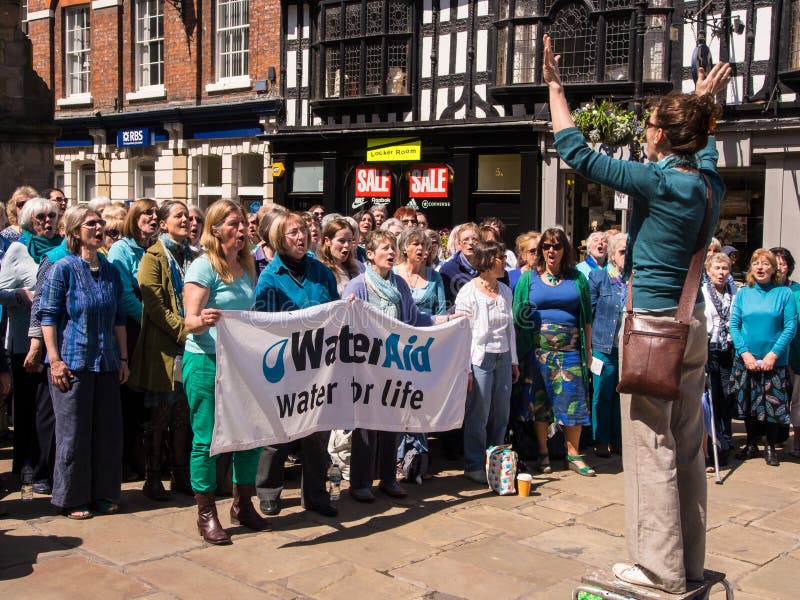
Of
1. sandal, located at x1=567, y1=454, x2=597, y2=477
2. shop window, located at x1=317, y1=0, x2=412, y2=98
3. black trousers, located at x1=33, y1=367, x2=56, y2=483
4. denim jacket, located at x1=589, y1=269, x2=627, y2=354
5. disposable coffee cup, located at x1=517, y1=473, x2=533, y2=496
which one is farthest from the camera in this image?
shop window, located at x1=317, y1=0, x2=412, y2=98

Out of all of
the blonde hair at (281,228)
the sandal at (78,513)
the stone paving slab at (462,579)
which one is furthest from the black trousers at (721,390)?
the sandal at (78,513)

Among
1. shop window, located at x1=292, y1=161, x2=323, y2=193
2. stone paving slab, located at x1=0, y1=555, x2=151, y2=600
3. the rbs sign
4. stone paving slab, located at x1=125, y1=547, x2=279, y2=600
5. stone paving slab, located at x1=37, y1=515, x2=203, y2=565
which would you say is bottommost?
stone paving slab, located at x1=37, y1=515, x2=203, y2=565

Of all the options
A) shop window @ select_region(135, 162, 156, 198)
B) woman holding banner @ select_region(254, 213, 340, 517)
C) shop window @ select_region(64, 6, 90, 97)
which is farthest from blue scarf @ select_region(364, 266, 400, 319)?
shop window @ select_region(64, 6, 90, 97)

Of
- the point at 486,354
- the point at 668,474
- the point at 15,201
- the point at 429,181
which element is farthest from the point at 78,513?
the point at 429,181

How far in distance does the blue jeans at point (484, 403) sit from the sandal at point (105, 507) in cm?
275

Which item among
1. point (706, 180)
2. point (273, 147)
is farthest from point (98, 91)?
point (706, 180)

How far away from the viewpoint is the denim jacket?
27.1ft

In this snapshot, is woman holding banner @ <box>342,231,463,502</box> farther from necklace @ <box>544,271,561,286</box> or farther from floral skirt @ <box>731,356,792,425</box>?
floral skirt @ <box>731,356,792,425</box>

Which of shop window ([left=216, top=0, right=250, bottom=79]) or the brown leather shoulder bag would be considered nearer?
Result: the brown leather shoulder bag

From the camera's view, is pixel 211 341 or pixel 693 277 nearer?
pixel 693 277

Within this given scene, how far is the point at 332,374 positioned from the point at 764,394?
4269 millimetres

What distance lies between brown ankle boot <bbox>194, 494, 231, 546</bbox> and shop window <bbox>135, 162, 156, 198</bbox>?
70.5 feet

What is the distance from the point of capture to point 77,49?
2650 cm

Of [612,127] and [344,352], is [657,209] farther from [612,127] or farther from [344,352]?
[612,127]
